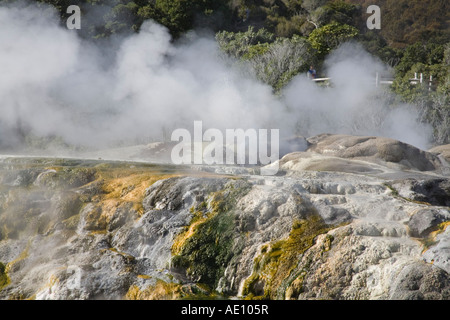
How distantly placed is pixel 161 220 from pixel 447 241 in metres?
3.85

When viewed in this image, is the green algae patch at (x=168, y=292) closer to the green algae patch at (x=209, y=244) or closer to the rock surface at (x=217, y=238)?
the rock surface at (x=217, y=238)

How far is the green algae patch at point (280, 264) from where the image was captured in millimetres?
5297

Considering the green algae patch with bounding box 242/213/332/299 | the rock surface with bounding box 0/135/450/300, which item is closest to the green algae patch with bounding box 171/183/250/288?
the rock surface with bounding box 0/135/450/300

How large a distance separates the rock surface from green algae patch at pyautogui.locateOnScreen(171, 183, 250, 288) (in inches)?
0.6

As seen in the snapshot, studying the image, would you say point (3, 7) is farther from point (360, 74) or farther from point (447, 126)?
point (447, 126)

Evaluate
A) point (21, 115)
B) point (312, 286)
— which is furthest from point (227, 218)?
point (21, 115)

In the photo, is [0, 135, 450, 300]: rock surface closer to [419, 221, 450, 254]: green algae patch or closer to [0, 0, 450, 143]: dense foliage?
[419, 221, 450, 254]: green algae patch

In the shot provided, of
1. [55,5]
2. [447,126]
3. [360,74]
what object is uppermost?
[55,5]

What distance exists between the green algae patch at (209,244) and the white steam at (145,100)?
454 inches

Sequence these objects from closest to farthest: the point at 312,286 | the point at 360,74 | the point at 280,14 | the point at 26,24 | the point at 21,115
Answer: the point at 312,286
the point at 26,24
the point at 21,115
the point at 360,74
the point at 280,14

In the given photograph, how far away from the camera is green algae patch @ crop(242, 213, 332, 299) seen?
209 inches

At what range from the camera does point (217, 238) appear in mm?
6160

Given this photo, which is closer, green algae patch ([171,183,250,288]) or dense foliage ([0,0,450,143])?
green algae patch ([171,183,250,288])

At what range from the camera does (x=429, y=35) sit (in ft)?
119
